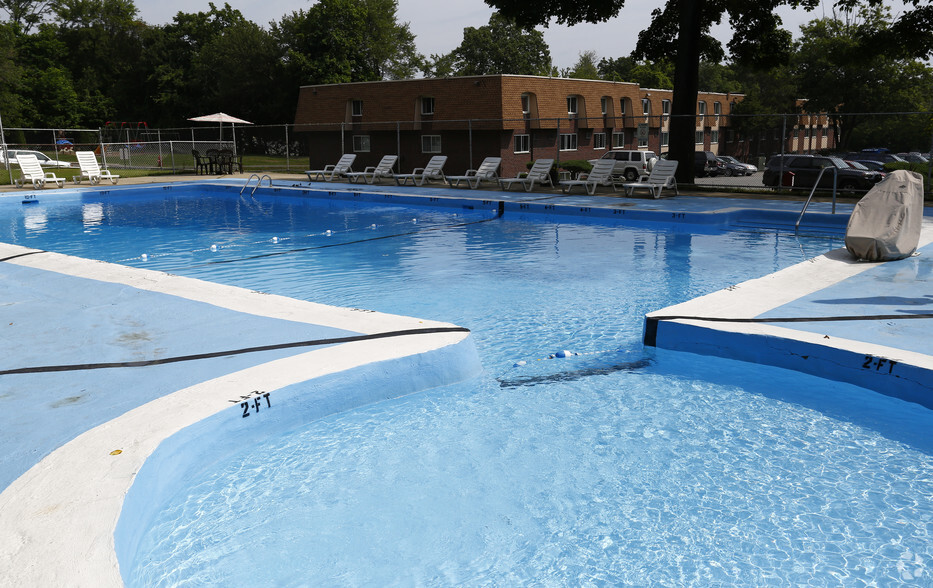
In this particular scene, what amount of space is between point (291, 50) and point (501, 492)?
61795mm

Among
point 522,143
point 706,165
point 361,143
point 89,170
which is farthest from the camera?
point 361,143

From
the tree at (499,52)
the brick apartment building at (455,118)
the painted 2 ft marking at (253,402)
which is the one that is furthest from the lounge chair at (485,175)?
the tree at (499,52)

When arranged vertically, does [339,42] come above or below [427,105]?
above

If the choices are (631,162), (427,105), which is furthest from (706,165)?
(427,105)

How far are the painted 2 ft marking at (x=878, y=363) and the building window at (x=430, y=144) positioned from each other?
31602 millimetres

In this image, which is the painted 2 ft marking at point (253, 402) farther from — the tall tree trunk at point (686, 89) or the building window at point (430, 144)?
the building window at point (430, 144)

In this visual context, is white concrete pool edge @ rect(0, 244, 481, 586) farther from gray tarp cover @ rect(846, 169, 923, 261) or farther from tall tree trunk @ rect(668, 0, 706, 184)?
tall tree trunk @ rect(668, 0, 706, 184)

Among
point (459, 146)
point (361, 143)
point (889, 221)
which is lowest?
point (889, 221)

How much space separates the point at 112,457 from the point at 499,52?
3143 inches

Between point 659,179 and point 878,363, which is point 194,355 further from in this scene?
point 659,179

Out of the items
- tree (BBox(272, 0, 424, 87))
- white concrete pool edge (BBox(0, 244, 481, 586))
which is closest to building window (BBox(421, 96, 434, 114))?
tree (BBox(272, 0, 424, 87))

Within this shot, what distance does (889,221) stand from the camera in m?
9.92

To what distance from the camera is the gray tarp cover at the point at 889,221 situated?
973 cm

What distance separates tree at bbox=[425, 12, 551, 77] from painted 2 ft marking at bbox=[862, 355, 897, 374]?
76.8 m
